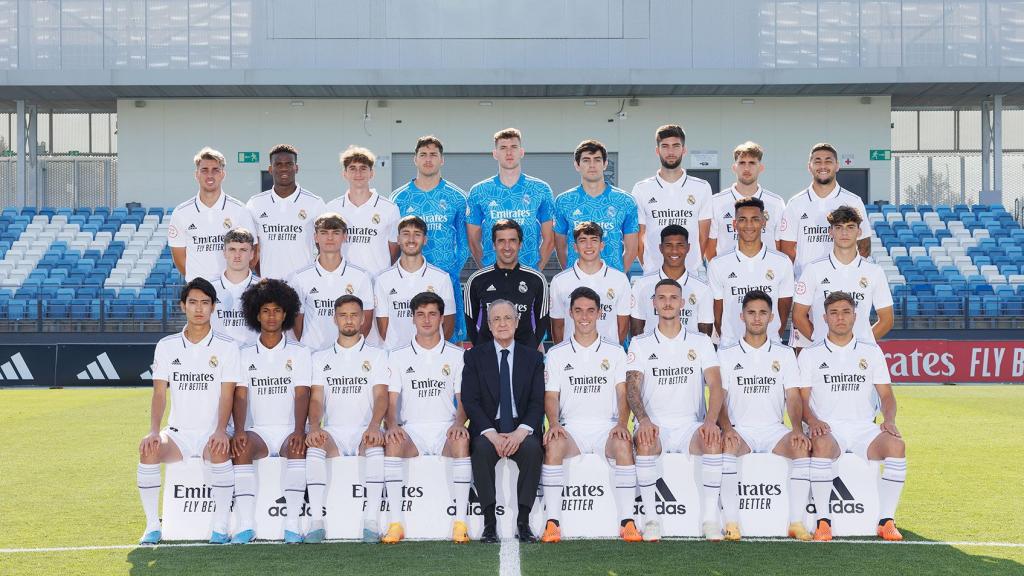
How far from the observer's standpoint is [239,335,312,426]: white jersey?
7035mm

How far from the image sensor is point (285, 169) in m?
8.28

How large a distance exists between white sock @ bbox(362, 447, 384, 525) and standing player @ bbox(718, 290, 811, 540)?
2300 millimetres

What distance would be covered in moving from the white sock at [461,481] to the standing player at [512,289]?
3.37ft

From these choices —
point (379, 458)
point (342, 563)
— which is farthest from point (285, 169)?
point (342, 563)

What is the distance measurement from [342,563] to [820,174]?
4.93 metres

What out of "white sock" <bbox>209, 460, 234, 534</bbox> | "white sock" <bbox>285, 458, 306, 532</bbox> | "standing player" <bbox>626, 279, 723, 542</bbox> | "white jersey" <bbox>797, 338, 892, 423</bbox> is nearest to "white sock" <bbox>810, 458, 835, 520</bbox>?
"white jersey" <bbox>797, 338, 892, 423</bbox>

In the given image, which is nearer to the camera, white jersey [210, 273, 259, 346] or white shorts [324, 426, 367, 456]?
white shorts [324, 426, 367, 456]

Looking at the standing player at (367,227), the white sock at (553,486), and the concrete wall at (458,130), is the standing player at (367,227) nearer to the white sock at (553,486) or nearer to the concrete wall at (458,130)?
the white sock at (553,486)

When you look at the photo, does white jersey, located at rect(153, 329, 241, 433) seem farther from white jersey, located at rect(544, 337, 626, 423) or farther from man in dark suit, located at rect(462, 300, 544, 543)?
white jersey, located at rect(544, 337, 626, 423)

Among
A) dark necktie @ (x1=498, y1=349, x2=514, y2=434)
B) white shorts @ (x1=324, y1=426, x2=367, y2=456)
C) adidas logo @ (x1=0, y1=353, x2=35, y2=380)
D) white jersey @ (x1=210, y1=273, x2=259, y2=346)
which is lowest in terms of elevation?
adidas logo @ (x1=0, y1=353, x2=35, y2=380)

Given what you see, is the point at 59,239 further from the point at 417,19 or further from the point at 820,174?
the point at 820,174

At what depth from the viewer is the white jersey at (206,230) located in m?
8.15

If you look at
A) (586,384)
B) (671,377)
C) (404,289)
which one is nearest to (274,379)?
(404,289)

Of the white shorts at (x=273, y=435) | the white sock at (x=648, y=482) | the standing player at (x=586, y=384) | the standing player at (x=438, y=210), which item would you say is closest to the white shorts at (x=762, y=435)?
the white sock at (x=648, y=482)
